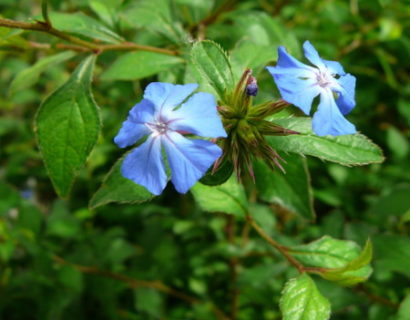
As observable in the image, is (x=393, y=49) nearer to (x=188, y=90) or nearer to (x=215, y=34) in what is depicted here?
(x=215, y=34)

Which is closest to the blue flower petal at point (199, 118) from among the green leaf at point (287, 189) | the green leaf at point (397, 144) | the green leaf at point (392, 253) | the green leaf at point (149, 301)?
the green leaf at point (287, 189)

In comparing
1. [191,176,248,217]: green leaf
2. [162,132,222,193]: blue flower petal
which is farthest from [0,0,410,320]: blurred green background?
[162,132,222,193]: blue flower petal

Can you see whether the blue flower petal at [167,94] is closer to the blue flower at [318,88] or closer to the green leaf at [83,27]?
the blue flower at [318,88]

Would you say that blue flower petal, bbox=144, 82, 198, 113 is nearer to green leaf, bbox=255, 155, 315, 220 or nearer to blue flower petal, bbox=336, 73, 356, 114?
blue flower petal, bbox=336, 73, 356, 114

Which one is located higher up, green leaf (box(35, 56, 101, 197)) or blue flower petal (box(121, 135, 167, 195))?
blue flower petal (box(121, 135, 167, 195))

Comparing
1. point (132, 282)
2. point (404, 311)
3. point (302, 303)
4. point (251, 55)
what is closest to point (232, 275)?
point (132, 282)

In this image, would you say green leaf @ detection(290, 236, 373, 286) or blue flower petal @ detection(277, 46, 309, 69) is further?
green leaf @ detection(290, 236, 373, 286)

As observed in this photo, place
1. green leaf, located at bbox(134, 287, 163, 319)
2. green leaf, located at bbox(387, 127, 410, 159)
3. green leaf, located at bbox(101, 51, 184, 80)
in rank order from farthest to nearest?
green leaf, located at bbox(387, 127, 410, 159) < green leaf, located at bbox(134, 287, 163, 319) < green leaf, located at bbox(101, 51, 184, 80)

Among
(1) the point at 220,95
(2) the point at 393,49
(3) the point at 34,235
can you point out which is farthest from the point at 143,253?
(2) the point at 393,49
